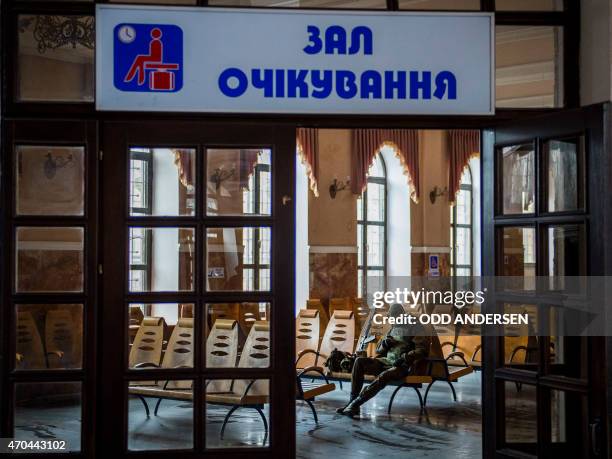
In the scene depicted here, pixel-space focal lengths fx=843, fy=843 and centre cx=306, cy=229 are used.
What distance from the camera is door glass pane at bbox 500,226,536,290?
14.9 feet

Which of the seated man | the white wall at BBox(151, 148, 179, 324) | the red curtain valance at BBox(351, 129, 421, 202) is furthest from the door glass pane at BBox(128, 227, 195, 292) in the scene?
the red curtain valance at BBox(351, 129, 421, 202)

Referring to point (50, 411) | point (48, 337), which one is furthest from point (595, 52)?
point (50, 411)

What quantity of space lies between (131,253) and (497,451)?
232 centimetres

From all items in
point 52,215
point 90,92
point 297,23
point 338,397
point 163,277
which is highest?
point 297,23

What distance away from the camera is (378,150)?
48.7 feet

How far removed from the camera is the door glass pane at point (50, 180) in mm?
4617

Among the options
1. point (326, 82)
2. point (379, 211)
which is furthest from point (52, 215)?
point (379, 211)

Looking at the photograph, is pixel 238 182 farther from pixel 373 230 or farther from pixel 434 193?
pixel 434 193

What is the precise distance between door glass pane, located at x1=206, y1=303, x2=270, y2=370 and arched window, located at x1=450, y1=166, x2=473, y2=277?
1327 centimetres

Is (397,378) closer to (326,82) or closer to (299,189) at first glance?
(326,82)

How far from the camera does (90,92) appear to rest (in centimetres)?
469

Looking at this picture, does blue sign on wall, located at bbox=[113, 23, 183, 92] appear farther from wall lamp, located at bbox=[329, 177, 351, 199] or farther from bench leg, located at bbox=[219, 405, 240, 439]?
wall lamp, located at bbox=[329, 177, 351, 199]

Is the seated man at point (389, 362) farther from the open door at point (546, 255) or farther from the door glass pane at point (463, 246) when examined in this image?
the door glass pane at point (463, 246)

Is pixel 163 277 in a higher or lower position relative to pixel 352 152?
lower
